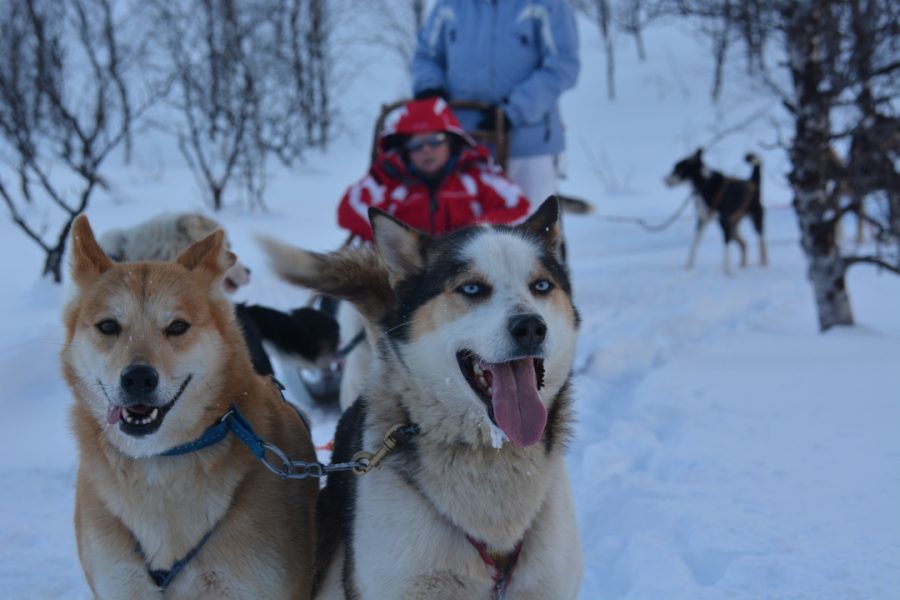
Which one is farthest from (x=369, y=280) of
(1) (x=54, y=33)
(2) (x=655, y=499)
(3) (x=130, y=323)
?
(1) (x=54, y=33)

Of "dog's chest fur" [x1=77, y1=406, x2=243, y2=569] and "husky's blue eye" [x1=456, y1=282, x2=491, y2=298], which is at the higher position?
"husky's blue eye" [x1=456, y1=282, x2=491, y2=298]

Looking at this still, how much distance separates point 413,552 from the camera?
1.91 meters

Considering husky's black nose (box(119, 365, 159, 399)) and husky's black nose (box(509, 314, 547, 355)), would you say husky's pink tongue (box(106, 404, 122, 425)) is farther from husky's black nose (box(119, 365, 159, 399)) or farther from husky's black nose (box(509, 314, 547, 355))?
husky's black nose (box(509, 314, 547, 355))

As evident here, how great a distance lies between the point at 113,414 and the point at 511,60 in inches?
141

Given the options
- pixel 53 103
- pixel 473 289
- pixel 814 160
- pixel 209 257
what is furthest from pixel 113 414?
pixel 53 103

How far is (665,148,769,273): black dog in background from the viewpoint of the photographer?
388 inches

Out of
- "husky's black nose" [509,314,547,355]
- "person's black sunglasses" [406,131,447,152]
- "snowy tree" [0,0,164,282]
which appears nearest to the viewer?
"husky's black nose" [509,314,547,355]

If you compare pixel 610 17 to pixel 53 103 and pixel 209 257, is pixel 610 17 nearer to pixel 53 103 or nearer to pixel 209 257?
pixel 53 103

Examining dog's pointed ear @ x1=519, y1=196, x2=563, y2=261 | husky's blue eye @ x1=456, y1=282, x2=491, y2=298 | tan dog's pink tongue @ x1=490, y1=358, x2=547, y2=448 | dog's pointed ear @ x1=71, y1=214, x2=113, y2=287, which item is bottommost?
tan dog's pink tongue @ x1=490, y1=358, x2=547, y2=448

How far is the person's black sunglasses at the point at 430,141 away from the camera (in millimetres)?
4121

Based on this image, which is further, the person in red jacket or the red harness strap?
the person in red jacket

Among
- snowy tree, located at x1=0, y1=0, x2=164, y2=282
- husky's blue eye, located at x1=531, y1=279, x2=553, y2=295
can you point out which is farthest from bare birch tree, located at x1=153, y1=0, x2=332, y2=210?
husky's blue eye, located at x1=531, y1=279, x2=553, y2=295

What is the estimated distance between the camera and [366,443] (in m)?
2.15

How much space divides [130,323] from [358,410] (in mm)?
685
